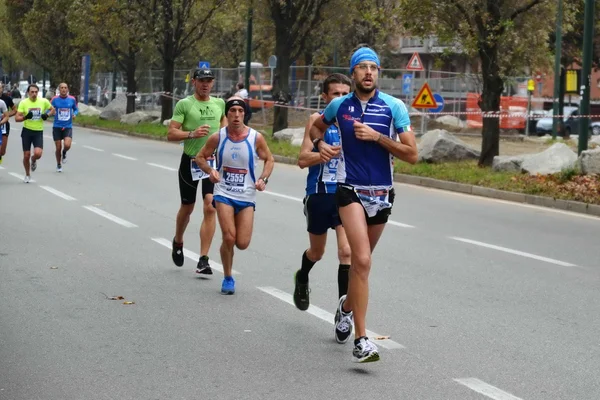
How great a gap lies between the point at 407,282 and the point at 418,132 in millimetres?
29751

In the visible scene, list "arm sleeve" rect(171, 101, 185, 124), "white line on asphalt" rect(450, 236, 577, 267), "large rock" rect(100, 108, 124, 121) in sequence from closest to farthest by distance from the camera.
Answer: "arm sleeve" rect(171, 101, 185, 124) < "white line on asphalt" rect(450, 236, 577, 267) < "large rock" rect(100, 108, 124, 121)

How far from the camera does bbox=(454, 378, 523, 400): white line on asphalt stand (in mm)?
6086

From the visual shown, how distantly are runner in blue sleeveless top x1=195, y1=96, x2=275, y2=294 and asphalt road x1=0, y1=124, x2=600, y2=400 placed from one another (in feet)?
1.32

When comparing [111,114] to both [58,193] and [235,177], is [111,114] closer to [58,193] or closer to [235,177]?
[58,193]

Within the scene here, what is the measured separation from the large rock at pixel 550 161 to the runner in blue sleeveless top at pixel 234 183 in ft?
40.2

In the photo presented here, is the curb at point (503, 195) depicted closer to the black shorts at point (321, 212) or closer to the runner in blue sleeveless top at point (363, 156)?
the black shorts at point (321, 212)

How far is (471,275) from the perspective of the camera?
10.6 metres

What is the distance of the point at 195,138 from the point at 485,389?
15.7ft

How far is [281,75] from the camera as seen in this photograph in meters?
35.6

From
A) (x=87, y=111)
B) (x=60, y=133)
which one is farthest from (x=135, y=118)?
(x=60, y=133)

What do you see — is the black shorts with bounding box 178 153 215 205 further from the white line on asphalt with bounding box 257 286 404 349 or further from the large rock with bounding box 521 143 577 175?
the large rock with bounding box 521 143 577 175

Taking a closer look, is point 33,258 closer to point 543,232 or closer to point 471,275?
point 471,275

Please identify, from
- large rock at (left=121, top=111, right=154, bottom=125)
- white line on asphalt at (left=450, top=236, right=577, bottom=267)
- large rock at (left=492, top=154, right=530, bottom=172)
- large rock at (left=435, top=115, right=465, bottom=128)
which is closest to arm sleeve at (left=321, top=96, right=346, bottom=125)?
white line on asphalt at (left=450, top=236, right=577, bottom=267)

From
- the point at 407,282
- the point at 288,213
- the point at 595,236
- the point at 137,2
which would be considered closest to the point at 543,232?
the point at 595,236
